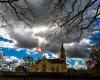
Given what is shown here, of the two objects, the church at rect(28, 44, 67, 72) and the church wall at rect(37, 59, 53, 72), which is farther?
the church wall at rect(37, 59, 53, 72)

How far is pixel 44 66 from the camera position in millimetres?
119250

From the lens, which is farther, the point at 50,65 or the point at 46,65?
the point at 50,65

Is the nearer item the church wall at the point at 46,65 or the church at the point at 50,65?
the church at the point at 50,65

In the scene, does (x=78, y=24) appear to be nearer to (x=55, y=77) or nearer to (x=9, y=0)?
(x=9, y=0)

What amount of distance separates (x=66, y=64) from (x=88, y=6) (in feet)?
375

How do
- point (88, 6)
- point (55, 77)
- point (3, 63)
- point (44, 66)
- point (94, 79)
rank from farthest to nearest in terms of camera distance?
point (44, 66), point (3, 63), point (55, 77), point (94, 79), point (88, 6)

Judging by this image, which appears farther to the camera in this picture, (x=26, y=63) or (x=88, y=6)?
(x=26, y=63)

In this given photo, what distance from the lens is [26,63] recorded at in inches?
3201

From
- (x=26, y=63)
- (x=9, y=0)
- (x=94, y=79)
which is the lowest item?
(x=94, y=79)

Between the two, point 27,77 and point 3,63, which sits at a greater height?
point 3,63

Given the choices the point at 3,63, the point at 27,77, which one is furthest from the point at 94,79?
the point at 3,63

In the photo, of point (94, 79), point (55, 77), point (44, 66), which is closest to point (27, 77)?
point (55, 77)

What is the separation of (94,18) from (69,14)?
3.13ft

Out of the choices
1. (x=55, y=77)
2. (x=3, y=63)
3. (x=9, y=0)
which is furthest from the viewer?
(x=3, y=63)
